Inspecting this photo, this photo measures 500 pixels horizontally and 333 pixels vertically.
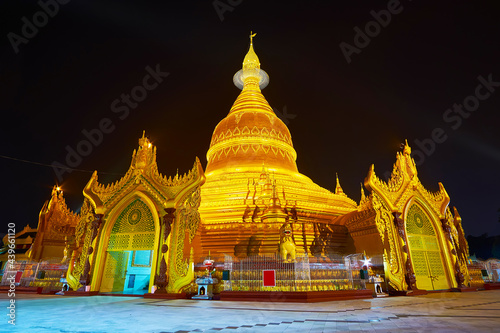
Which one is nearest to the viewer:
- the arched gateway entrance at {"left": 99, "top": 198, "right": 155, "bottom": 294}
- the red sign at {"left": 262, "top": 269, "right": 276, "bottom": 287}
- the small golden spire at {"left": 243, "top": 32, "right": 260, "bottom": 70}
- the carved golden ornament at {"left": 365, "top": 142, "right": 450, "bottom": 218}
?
the red sign at {"left": 262, "top": 269, "right": 276, "bottom": 287}

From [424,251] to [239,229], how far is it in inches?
314

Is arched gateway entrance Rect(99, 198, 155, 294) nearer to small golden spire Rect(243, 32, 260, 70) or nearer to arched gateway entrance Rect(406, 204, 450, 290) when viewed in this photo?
arched gateway entrance Rect(406, 204, 450, 290)

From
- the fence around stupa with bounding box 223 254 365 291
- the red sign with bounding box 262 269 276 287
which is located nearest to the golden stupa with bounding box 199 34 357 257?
the fence around stupa with bounding box 223 254 365 291

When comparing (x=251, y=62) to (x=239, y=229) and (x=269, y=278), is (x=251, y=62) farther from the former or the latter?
(x=269, y=278)

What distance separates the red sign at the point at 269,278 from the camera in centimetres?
871

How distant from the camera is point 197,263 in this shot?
36.0 ft

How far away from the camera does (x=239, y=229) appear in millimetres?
12977

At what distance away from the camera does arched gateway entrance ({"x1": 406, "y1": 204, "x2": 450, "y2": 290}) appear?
1157 cm

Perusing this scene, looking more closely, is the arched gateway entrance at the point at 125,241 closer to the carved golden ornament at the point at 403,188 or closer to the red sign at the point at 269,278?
the red sign at the point at 269,278

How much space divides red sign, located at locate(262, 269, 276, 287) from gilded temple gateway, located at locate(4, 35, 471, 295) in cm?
55

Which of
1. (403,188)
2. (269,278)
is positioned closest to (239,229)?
(269,278)

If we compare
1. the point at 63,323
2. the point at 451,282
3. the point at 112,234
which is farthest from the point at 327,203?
the point at 63,323

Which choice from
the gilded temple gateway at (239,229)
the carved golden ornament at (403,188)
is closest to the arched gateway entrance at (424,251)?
the gilded temple gateway at (239,229)

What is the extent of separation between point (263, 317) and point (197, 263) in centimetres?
622
